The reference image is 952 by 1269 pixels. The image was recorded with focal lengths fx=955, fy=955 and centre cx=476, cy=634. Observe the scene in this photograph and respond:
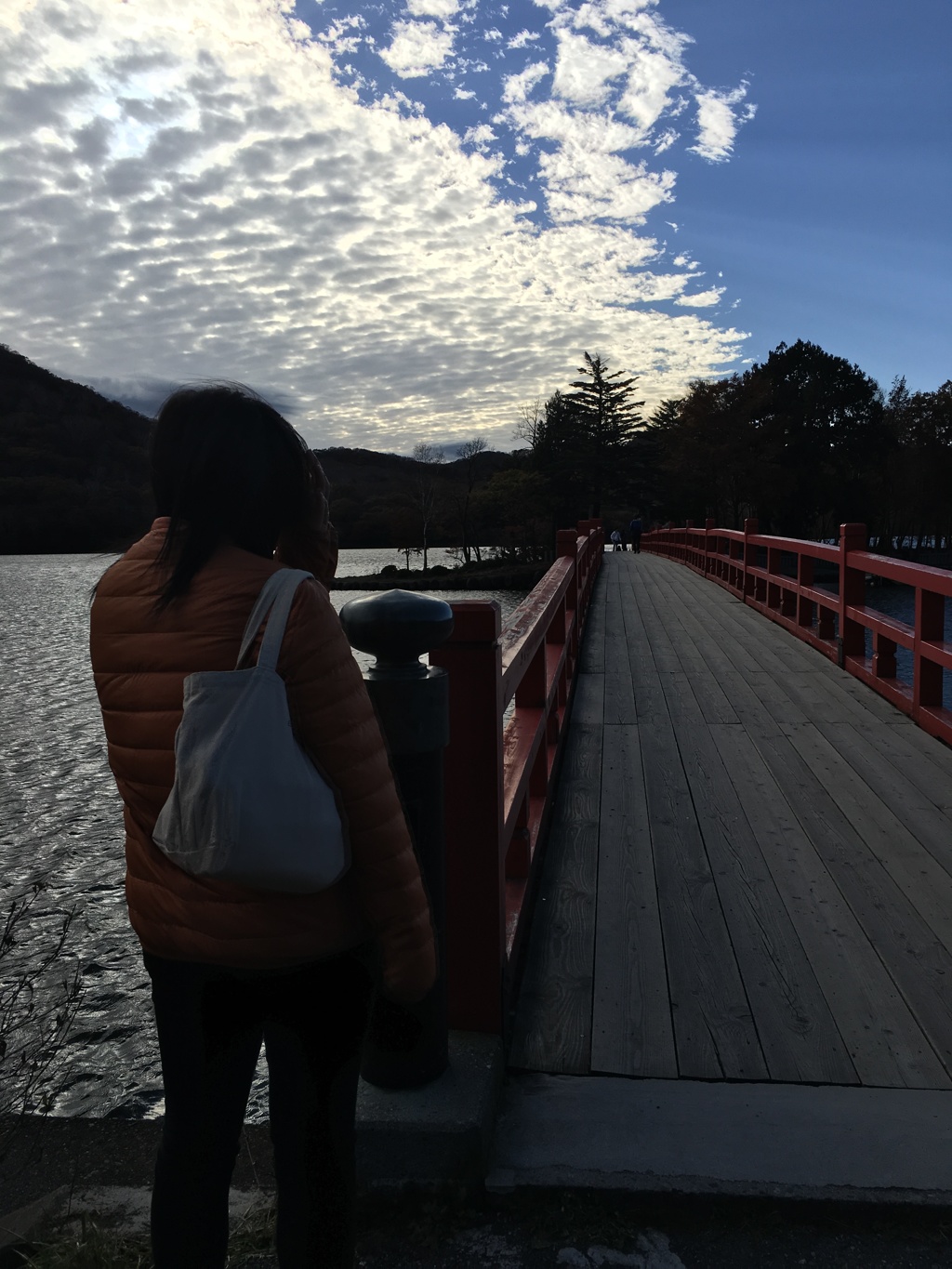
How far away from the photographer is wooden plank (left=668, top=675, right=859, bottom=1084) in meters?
2.19

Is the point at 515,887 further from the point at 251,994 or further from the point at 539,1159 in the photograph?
the point at 251,994

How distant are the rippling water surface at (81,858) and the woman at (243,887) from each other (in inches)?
6.0

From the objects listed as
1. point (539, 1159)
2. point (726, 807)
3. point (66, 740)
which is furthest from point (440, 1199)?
point (66, 740)

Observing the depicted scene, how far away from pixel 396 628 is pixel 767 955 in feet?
5.53

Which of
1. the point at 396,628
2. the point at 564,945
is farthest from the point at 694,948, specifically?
the point at 396,628

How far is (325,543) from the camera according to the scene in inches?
55.0

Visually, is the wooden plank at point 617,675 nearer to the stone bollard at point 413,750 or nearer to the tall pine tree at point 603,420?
the stone bollard at point 413,750

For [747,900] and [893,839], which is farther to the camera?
[893,839]

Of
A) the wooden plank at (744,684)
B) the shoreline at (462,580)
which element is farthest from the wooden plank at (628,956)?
the shoreline at (462,580)

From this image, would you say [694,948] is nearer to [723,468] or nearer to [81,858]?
[81,858]

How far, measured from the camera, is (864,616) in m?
6.58

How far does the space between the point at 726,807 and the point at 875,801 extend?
2.11ft

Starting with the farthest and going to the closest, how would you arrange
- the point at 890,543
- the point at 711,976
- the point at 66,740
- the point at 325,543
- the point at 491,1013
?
the point at 890,543
the point at 66,740
the point at 711,976
the point at 491,1013
the point at 325,543

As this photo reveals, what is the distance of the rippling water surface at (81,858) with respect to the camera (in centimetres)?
405
